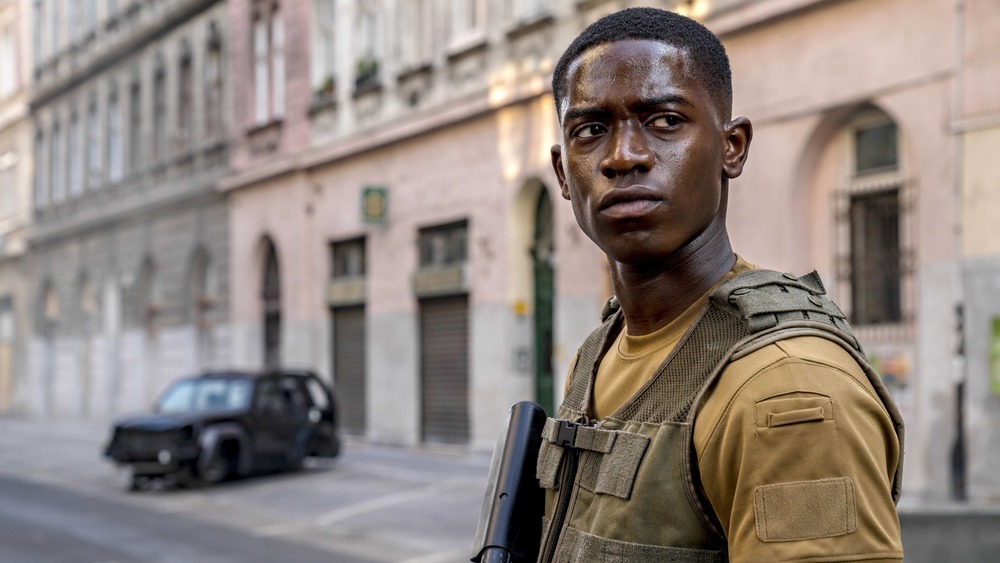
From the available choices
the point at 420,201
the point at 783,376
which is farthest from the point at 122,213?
the point at 783,376

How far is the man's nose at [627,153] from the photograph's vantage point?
1.79 metres

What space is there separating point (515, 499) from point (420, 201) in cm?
1877

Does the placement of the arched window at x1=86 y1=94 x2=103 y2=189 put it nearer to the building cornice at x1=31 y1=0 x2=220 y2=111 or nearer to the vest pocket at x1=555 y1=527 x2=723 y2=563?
the building cornice at x1=31 y1=0 x2=220 y2=111

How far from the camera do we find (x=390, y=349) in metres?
21.4

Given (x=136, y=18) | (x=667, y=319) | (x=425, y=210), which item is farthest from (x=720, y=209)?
(x=136, y=18)

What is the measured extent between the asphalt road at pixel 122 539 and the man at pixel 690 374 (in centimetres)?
869

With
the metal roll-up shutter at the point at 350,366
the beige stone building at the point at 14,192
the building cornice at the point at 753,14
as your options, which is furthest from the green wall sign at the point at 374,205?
the beige stone building at the point at 14,192

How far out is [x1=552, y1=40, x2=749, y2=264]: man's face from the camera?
1.79m

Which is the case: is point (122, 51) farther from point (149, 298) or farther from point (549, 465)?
point (549, 465)

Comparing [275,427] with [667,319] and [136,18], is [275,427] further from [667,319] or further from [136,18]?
→ [136,18]

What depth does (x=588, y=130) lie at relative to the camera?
1.89m

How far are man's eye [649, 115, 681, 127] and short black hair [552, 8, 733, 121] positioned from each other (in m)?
0.07

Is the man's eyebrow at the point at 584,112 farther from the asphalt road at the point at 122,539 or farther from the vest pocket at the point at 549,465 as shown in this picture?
the asphalt road at the point at 122,539

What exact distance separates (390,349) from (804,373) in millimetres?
20069
